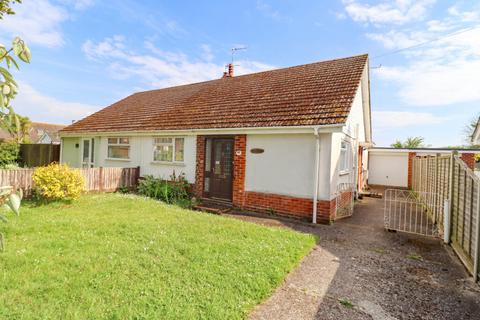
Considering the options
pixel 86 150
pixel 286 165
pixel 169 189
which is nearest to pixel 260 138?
pixel 286 165

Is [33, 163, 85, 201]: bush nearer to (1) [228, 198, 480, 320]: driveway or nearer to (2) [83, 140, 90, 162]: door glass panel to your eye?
(2) [83, 140, 90, 162]: door glass panel

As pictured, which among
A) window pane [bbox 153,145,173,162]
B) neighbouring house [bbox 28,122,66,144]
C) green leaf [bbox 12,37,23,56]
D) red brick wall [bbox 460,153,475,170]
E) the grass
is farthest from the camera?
neighbouring house [bbox 28,122,66,144]

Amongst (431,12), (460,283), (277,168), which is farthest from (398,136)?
(460,283)

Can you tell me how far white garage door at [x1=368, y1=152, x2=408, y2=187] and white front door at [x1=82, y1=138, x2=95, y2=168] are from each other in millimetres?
19422

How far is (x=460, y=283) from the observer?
4.35m

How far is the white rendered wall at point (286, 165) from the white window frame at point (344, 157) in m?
1.75

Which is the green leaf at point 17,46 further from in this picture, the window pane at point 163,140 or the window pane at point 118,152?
the window pane at point 118,152

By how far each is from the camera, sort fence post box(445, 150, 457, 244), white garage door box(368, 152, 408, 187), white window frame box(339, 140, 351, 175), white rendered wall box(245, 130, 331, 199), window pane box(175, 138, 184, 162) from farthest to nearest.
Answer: white garage door box(368, 152, 408, 187), window pane box(175, 138, 184, 162), white window frame box(339, 140, 351, 175), white rendered wall box(245, 130, 331, 199), fence post box(445, 150, 457, 244)

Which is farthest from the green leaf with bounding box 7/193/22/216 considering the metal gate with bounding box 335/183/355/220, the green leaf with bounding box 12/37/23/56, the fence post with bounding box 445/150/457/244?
the metal gate with bounding box 335/183/355/220

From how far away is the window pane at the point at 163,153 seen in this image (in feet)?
38.2

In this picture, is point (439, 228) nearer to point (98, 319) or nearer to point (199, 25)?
point (98, 319)

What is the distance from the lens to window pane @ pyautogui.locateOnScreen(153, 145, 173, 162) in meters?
11.6

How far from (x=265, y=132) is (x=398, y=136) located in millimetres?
38311

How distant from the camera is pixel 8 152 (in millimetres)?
17984
